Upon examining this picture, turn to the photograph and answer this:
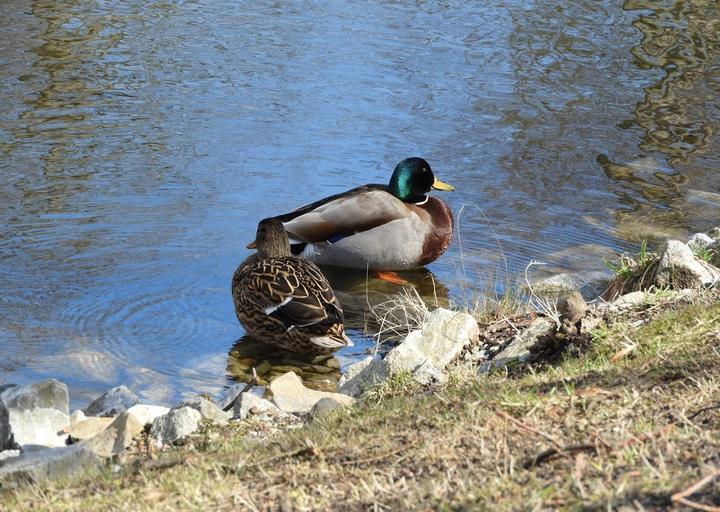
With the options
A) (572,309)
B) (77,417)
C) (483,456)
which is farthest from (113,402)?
(483,456)

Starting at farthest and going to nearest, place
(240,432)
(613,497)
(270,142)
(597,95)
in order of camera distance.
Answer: (597,95) < (270,142) < (240,432) < (613,497)

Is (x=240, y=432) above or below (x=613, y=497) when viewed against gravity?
below

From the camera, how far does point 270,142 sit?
10375mm

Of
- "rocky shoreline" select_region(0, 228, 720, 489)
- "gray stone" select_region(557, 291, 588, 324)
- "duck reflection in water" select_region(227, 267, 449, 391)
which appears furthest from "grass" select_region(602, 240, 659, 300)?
"duck reflection in water" select_region(227, 267, 449, 391)

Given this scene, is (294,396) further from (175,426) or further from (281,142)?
(281,142)

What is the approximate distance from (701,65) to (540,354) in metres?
9.45

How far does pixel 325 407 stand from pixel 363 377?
0.94 metres

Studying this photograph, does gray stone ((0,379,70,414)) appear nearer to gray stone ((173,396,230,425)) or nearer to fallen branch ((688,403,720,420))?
gray stone ((173,396,230,425))

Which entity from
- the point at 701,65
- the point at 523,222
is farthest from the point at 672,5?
the point at 523,222

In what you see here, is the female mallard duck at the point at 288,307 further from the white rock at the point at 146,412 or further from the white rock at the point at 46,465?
the white rock at the point at 46,465

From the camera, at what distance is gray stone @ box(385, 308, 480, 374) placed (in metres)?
5.57

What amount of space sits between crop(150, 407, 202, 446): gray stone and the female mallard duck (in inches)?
80.7

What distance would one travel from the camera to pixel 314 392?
5.82 metres

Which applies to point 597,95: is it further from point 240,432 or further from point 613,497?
point 613,497
